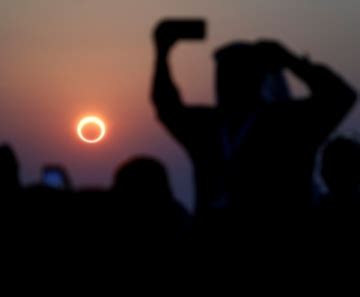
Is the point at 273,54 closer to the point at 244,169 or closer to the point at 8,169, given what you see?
the point at 244,169

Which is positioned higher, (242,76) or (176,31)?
(176,31)

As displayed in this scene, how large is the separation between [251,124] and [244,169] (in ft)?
0.65

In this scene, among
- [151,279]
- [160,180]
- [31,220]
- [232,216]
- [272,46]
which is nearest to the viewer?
[31,220]

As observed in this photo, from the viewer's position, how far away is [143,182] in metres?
2.61

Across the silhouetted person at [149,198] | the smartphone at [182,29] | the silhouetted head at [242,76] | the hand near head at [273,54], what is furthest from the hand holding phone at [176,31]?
the silhouetted person at [149,198]

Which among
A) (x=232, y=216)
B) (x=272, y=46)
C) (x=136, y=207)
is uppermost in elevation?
(x=272, y=46)

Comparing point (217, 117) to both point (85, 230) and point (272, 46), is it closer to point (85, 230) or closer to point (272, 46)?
point (272, 46)

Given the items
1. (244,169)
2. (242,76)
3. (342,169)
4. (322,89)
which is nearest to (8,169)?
(244,169)

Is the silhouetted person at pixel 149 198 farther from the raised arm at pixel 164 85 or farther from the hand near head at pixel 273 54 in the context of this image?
the hand near head at pixel 273 54

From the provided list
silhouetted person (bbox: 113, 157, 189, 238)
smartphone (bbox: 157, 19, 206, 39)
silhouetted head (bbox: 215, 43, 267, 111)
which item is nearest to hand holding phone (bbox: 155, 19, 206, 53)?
smartphone (bbox: 157, 19, 206, 39)

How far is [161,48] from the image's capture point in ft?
10.8

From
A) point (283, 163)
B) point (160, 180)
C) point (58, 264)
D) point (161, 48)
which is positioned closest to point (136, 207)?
point (160, 180)

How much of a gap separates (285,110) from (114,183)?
0.82 m

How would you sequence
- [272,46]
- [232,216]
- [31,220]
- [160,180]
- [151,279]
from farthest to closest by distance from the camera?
Answer: [272,46]
[232,216]
[160,180]
[151,279]
[31,220]
